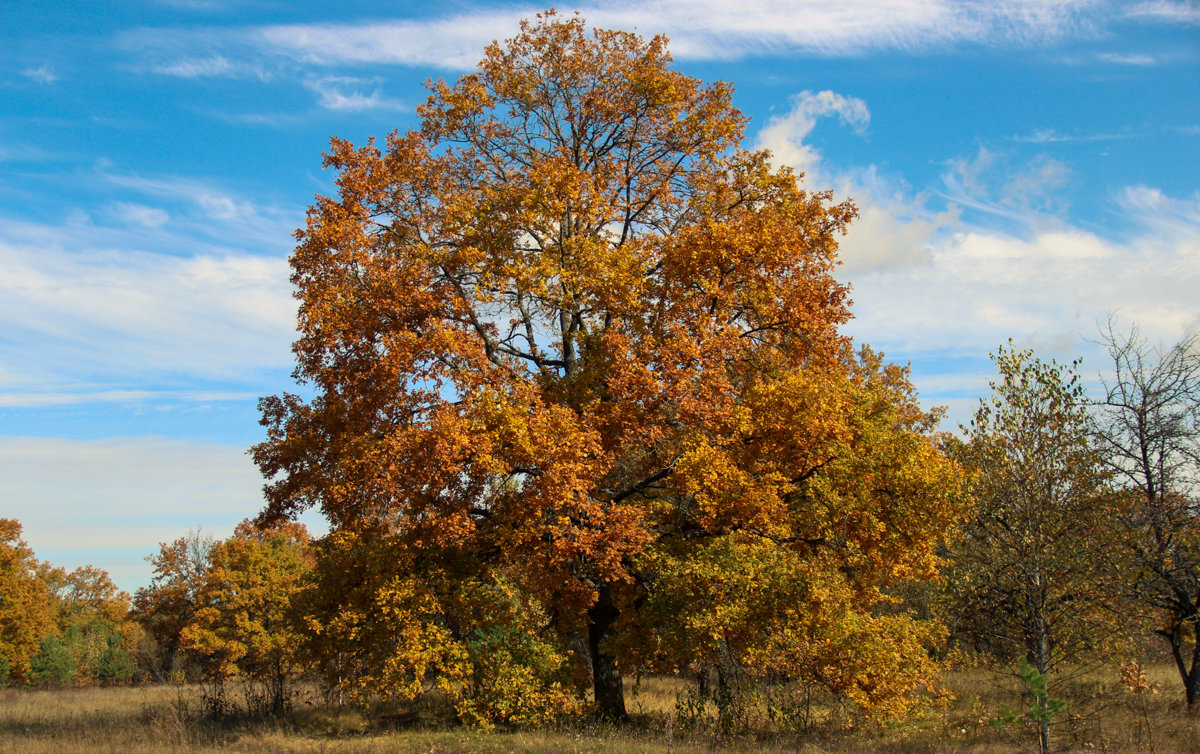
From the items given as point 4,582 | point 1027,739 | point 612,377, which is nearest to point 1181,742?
point 1027,739

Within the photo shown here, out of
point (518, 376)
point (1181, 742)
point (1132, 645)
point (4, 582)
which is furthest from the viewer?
point (4, 582)

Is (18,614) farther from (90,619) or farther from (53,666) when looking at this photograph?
(90,619)

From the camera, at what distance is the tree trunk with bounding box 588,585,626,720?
16016 mm

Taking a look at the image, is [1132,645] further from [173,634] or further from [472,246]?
[173,634]

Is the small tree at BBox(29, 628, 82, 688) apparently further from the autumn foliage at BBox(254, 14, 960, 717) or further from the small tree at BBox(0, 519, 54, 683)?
the autumn foliage at BBox(254, 14, 960, 717)

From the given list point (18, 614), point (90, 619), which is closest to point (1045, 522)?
point (18, 614)

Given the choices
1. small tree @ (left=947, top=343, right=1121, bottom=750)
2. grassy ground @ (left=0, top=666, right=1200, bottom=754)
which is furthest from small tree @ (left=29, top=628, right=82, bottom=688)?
small tree @ (left=947, top=343, right=1121, bottom=750)

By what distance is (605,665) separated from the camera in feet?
53.5

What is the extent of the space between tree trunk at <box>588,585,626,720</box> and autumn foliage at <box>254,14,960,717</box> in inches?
2.1

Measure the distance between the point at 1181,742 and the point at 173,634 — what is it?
4982 cm

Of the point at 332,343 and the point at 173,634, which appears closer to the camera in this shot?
the point at 332,343

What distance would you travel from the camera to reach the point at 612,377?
1405 cm

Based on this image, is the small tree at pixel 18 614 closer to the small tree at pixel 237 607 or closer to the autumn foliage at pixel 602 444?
the small tree at pixel 237 607

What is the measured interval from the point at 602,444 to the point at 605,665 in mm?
5161
